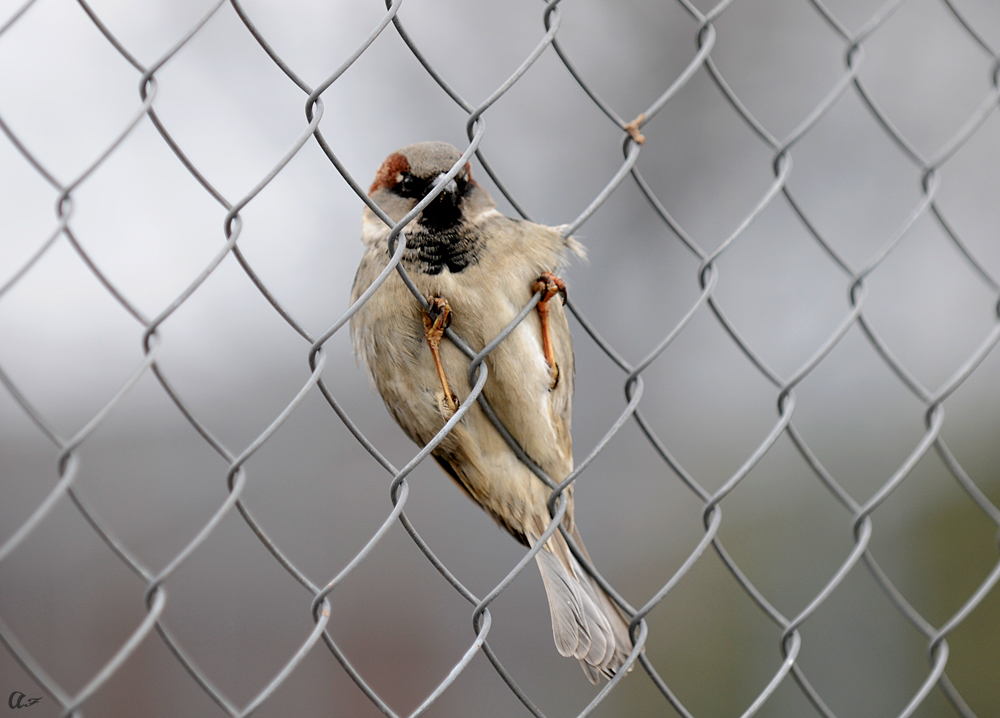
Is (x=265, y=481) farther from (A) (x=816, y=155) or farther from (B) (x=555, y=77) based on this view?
(A) (x=816, y=155)

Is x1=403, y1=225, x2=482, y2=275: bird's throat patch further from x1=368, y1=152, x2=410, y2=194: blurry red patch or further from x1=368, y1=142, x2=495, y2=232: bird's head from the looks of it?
x1=368, y1=152, x2=410, y2=194: blurry red patch

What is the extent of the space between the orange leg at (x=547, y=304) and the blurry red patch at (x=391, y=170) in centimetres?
36

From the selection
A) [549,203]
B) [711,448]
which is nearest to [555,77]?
[549,203]

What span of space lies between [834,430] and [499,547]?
1.64m

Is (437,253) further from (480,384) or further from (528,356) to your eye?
(480,384)

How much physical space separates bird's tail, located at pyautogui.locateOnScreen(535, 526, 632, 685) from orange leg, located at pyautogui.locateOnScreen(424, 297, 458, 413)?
379mm

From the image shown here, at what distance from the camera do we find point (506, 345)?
1403mm

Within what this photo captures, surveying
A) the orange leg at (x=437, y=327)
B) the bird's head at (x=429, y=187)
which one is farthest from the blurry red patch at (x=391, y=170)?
the orange leg at (x=437, y=327)

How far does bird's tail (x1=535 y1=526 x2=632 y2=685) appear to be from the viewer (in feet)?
4.59

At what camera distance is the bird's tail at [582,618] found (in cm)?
140

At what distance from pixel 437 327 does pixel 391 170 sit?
44 centimetres
